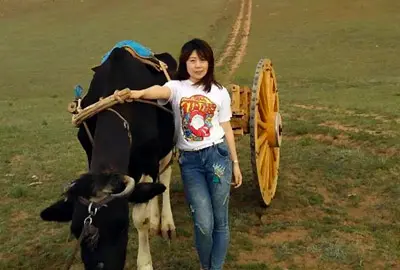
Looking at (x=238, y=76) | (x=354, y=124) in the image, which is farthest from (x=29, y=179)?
(x=238, y=76)

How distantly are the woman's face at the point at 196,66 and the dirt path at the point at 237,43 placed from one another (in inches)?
602

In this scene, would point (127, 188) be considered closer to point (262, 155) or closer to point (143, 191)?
point (143, 191)

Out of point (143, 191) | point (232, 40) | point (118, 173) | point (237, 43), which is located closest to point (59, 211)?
point (118, 173)

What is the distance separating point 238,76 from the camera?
65.1 ft

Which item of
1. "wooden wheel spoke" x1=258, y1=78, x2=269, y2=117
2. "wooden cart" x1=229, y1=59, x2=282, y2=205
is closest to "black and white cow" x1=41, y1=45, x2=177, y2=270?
"wooden cart" x1=229, y1=59, x2=282, y2=205

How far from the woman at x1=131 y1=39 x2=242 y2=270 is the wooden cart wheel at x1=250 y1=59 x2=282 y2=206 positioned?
4.04 ft

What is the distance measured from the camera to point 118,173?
373 centimetres

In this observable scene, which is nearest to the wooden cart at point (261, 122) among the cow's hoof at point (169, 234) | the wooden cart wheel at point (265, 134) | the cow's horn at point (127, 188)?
the wooden cart wheel at point (265, 134)

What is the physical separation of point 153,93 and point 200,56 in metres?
0.42

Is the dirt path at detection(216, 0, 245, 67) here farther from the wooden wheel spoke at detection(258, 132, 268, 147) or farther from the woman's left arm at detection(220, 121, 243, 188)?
the woman's left arm at detection(220, 121, 243, 188)

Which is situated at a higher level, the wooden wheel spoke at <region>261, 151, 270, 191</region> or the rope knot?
the rope knot

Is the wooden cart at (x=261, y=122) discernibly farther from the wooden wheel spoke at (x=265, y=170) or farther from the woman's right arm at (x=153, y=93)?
the woman's right arm at (x=153, y=93)

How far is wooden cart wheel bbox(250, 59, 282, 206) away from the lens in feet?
18.8

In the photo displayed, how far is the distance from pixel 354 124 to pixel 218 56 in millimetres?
14703
